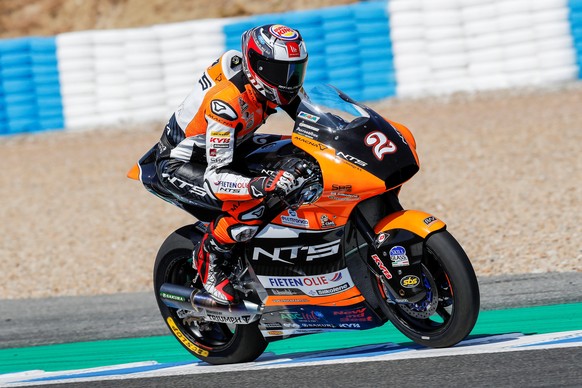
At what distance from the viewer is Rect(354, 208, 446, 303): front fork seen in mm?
4680

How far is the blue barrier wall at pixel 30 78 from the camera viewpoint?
49.2ft

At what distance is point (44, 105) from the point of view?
596 inches

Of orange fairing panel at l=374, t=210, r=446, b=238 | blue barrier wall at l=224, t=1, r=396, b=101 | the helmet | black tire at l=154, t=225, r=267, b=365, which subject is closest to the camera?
orange fairing panel at l=374, t=210, r=446, b=238

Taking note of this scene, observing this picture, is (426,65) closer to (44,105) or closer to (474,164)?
(474,164)

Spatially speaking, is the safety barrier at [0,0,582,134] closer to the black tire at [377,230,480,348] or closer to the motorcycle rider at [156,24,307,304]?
the motorcycle rider at [156,24,307,304]

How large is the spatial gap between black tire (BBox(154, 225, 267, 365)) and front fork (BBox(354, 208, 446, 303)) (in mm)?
1015

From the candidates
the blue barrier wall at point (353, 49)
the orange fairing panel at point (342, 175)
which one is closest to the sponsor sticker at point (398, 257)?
the orange fairing panel at point (342, 175)

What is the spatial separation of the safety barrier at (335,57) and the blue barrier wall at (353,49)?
0.05 ft

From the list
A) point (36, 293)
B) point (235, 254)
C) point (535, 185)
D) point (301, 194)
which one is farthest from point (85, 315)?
point (535, 185)

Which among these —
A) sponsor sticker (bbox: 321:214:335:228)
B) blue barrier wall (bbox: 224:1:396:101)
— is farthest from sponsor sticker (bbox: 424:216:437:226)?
blue barrier wall (bbox: 224:1:396:101)

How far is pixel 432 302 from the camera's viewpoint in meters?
4.74

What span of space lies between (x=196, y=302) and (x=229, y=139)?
1081 mm

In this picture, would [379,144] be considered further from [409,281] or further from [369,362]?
[369,362]

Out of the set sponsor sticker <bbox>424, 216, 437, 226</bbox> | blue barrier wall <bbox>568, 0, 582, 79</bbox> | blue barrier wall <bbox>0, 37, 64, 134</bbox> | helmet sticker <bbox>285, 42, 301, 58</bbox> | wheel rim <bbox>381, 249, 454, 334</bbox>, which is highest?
helmet sticker <bbox>285, 42, 301, 58</bbox>
